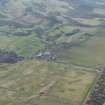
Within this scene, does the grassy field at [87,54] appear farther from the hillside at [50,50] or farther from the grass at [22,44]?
the grass at [22,44]

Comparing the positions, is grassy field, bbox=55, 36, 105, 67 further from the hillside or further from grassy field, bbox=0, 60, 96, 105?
grassy field, bbox=0, 60, 96, 105

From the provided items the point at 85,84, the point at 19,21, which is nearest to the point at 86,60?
the point at 85,84

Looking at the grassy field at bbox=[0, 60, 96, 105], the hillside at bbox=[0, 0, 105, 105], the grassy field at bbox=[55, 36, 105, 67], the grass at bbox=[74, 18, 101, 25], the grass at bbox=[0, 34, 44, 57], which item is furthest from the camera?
the grass at bbox=[74, 18, 101, 25]

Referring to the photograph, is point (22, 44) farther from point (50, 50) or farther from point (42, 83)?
point (42, 83)

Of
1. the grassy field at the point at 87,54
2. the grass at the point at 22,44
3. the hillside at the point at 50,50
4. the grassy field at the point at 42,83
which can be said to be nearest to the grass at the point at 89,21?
the hillside at the point at 50,50

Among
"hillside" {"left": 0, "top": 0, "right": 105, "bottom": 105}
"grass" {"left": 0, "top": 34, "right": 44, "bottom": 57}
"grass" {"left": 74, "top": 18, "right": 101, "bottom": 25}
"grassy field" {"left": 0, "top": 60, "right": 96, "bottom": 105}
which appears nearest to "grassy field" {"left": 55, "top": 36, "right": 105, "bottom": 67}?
"hillside" {"left": 0, "top": 0, "right": 105, "bottom": 105}

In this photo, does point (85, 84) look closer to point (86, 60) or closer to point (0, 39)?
point (86, 60)

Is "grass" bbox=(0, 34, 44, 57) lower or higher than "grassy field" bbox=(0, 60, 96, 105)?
higher

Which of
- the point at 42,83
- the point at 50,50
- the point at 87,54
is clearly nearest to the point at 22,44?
the point at 50,50
